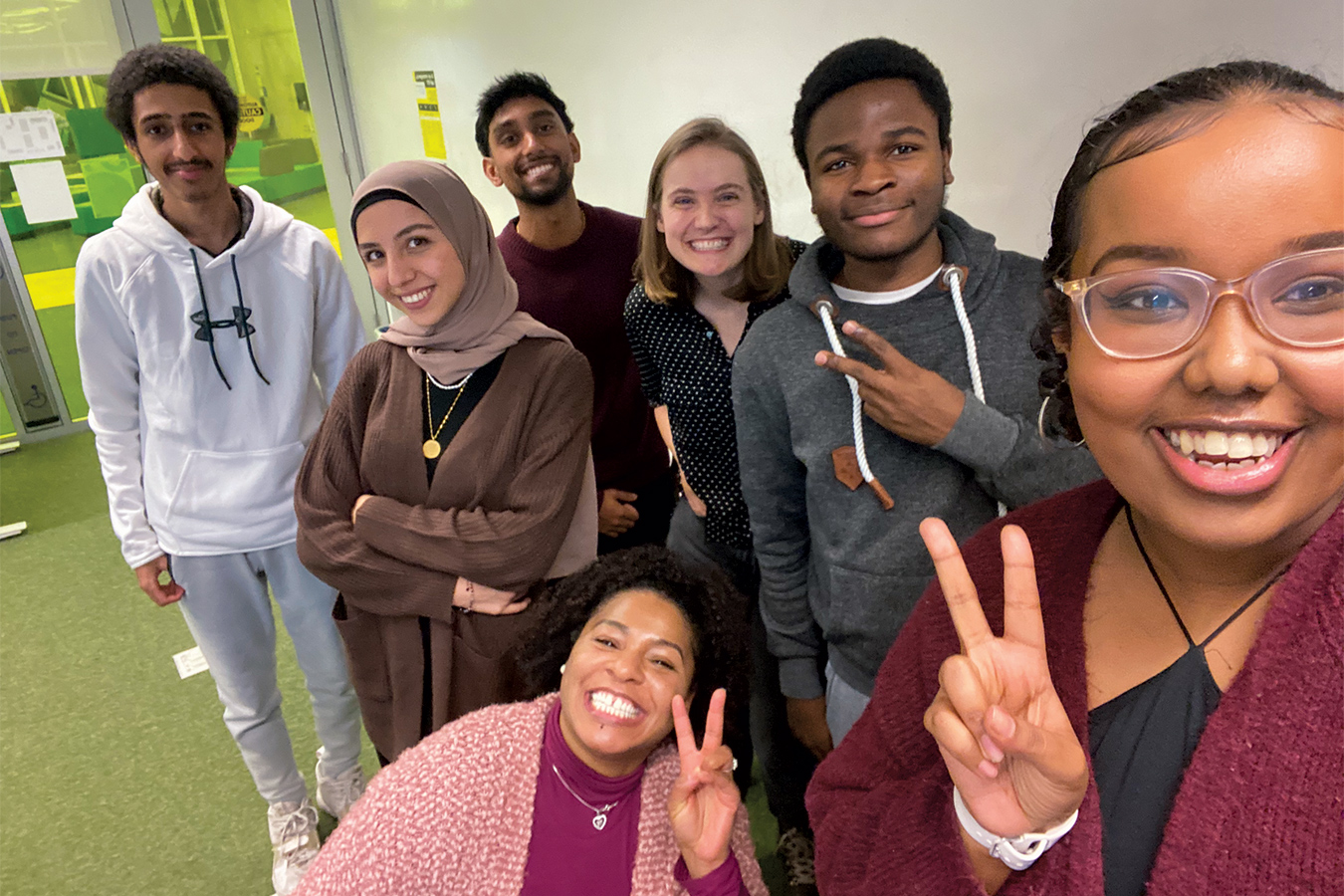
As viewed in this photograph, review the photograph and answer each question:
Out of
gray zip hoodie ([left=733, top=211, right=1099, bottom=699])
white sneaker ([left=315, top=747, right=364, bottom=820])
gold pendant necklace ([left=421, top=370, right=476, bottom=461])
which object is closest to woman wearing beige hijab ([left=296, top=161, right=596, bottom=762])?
gold pendant necklace ([left=421, top=370, right=476, bottom=461])

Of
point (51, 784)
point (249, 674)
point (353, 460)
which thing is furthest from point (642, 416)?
point (51, 784)

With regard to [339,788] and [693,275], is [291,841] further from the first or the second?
[693,275]

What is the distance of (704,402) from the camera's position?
1671 mm

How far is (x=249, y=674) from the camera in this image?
1901 mm

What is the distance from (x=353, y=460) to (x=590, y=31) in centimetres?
189

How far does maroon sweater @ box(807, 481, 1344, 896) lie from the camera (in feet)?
1.75

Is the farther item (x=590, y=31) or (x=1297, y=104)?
(x=590, y=31)

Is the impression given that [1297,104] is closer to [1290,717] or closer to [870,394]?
[1290,717]

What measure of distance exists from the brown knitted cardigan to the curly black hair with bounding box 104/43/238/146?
70 centimetres

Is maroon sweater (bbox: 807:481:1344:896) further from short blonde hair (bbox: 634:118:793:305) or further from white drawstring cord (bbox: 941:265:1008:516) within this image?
short blonde hair (bbox: 634:118:793:305)

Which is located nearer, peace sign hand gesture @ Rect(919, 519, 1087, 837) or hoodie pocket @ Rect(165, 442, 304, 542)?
peace sign hand gesture @ Rect(919, 519, 1087, 837)

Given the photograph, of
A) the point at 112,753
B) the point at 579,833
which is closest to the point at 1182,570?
the point at 579,833

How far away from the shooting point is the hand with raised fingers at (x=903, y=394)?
3.56 ft

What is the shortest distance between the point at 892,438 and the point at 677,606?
1.68 ft
